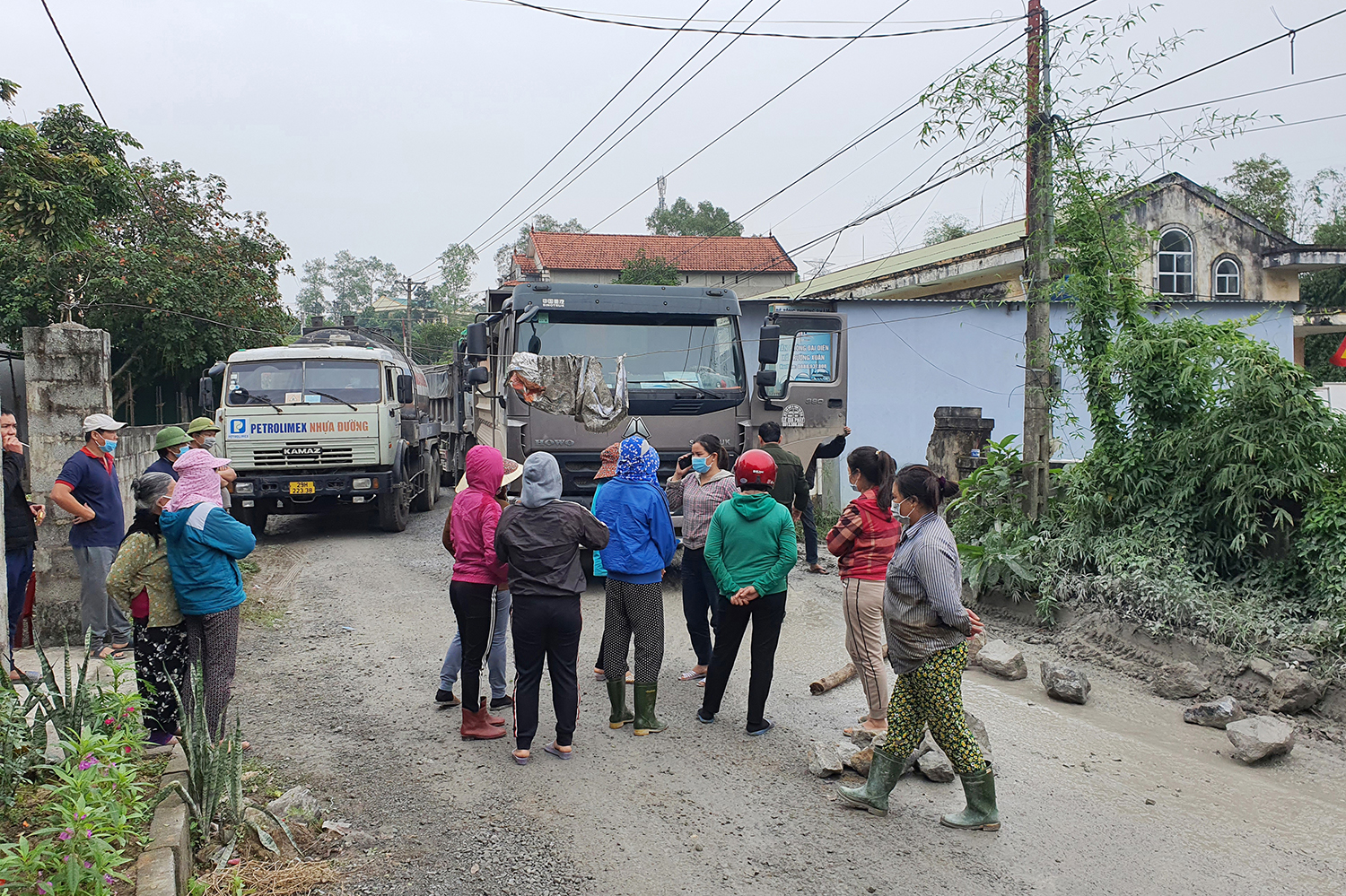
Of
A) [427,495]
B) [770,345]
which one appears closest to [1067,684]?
[770,345]

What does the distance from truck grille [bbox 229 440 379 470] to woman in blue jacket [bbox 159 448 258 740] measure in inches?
286

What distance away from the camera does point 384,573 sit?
32.4 ft

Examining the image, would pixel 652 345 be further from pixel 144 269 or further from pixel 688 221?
pixel 688 221

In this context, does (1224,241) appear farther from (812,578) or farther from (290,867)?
(290,867)

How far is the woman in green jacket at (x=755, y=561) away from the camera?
4898 mm

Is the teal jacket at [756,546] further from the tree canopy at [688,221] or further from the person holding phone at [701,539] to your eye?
the tree canopy at [688,221]

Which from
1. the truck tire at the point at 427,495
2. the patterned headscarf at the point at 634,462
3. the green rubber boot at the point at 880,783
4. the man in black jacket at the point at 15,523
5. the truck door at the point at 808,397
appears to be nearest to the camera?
the green rubber boot at the point at 880,783

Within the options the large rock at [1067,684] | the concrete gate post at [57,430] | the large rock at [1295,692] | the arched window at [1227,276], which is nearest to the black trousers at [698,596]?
the large rock at [1067,684]

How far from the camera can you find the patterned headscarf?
17.2ft

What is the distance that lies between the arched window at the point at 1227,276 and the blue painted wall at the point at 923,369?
27.9ft

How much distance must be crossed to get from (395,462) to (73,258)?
709cm

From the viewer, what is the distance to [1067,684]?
5770mm

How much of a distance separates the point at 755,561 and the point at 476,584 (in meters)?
1.53

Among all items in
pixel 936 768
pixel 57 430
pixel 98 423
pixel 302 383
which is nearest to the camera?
pixel 936 768
